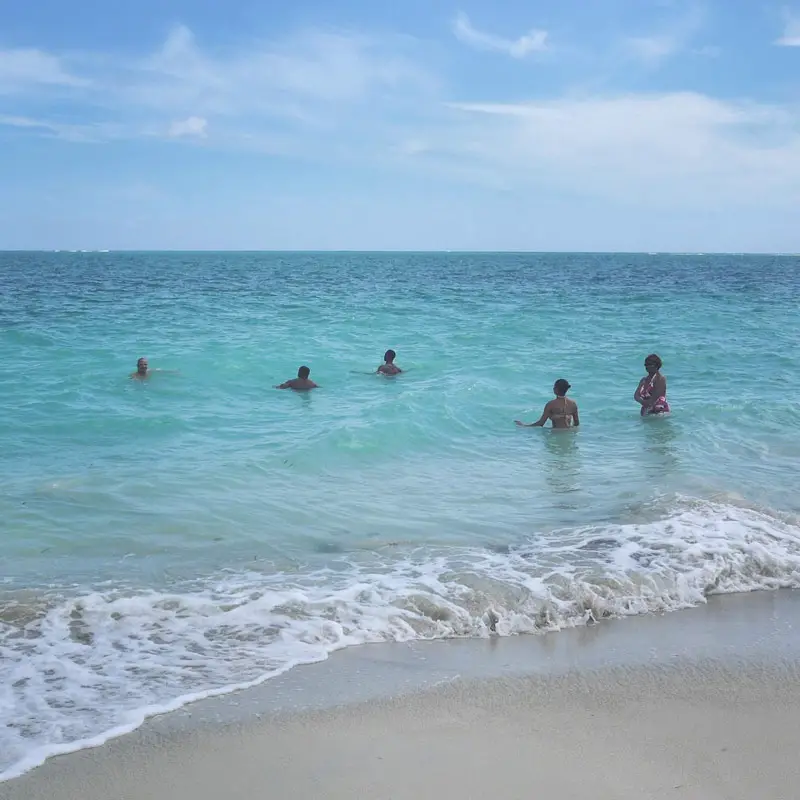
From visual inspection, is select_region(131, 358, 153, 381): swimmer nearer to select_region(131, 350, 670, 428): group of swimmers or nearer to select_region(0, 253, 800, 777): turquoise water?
select_region(0, 253, 800, 777): turquoise water

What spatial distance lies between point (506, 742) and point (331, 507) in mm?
4092

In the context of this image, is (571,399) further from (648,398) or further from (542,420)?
(648,398)

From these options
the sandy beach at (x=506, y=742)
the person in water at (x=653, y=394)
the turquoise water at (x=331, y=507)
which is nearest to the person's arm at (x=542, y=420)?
the turquoise water at (x=331, y=507)

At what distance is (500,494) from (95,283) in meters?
37.0

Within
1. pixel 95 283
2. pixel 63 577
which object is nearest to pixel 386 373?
pixel 63 577

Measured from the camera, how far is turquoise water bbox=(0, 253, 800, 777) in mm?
4883

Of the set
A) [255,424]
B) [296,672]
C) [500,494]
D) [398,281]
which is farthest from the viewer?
[398,281]

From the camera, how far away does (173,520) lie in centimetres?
715

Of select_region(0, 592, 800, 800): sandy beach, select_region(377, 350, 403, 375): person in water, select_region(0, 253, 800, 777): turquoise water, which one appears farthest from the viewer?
select_region(377, 350, 403, 375): person in water

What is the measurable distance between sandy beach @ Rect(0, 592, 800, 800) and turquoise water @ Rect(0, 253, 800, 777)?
0.38m

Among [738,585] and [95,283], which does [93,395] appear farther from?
[95,283]

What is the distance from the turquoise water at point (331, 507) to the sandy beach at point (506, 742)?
15.1 inches

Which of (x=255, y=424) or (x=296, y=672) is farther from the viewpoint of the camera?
(x=255, y=424)

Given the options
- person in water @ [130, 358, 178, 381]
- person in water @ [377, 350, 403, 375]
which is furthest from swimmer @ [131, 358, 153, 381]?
person in water @ [377, 350, 403, 375]
